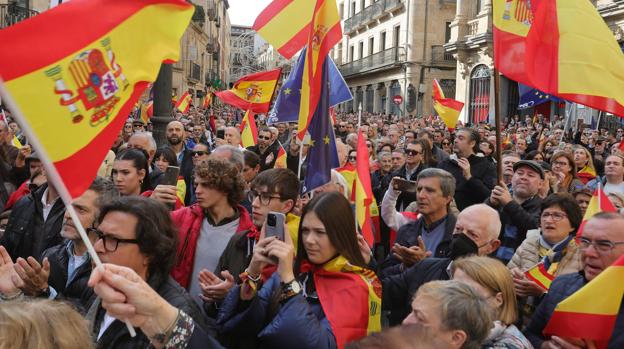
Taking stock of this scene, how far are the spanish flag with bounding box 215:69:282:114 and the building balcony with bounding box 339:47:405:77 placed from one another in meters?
28.5

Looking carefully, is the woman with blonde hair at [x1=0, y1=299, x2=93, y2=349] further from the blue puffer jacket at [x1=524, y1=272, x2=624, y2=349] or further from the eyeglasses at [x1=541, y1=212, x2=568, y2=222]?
the eyeglasses at [x1=541, y1=212, x2=568, y2=222]

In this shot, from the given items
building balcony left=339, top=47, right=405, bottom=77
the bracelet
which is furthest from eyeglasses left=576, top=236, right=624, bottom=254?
building balcony left=339, top=47, right=405, bottom=77

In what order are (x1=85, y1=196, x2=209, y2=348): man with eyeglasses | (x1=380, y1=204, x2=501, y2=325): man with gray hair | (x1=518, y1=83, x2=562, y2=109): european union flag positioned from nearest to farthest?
(x1=85, y1=196, x2=209, y2=348): man with eyeglasses, (x1=380, y1=204, x2=501, y2=325): man with gray hair, (x1=518, y1=83, x2=562, y2=109): european union flag

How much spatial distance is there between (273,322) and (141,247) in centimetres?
61

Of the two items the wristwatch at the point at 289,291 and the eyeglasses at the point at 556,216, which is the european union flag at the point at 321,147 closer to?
the eyeglasses at the point at 556,216

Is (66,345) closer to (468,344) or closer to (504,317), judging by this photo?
(468,344)

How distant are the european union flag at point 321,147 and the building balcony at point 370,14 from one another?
1376 inches

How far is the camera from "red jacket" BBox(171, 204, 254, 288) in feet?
11.4

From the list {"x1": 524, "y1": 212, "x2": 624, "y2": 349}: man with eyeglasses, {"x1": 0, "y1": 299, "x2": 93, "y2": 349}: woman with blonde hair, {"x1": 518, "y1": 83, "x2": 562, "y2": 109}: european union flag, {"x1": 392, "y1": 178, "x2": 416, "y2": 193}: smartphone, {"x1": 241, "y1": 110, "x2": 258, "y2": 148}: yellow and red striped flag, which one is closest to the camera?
{"x1": 0, "y1": 299, "x2": 93, "y2": 349}: woman with blonde hair

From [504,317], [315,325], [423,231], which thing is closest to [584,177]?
[423,231]

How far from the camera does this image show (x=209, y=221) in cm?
373

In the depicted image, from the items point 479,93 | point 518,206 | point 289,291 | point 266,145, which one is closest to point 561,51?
point 518,206

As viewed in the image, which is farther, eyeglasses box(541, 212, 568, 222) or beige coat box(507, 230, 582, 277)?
eyeglasses box(541, 212, 568, 222)

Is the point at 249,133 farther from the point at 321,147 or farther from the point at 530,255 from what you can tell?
the point at 530,255
